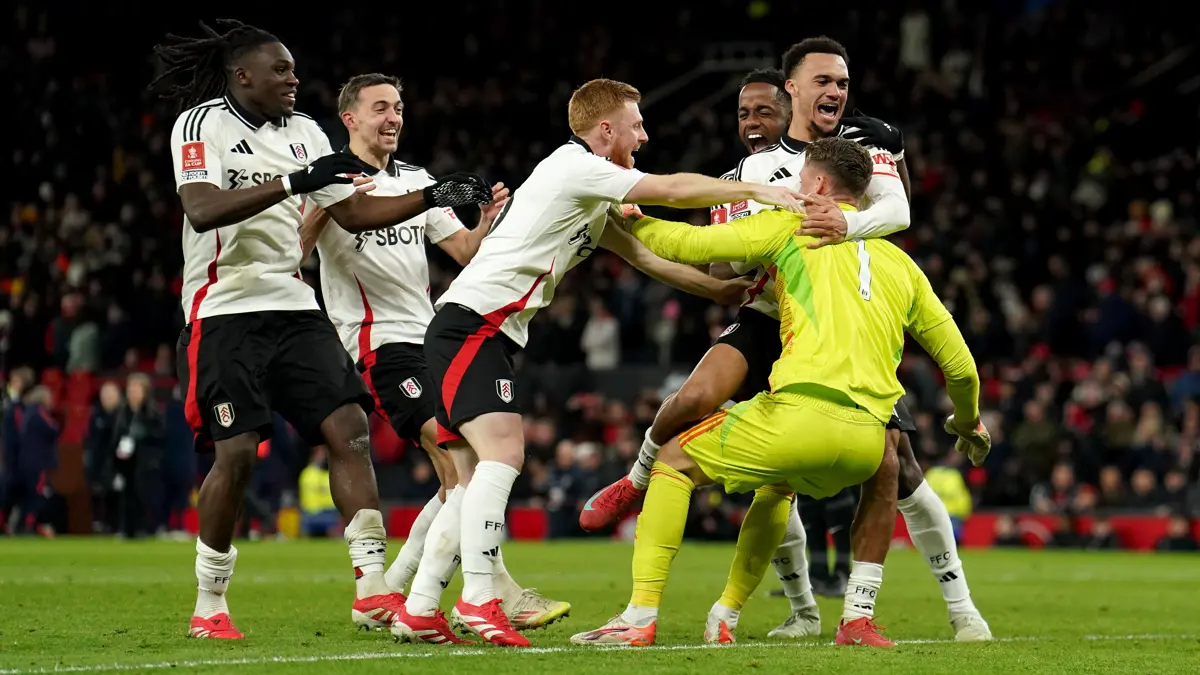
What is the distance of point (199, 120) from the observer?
7.27 m

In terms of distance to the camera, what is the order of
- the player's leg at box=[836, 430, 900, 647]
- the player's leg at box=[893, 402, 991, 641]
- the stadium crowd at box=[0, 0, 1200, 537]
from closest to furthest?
the player's leg at box=[836, 430, 900, 647] < the player's leg at box=[893, 402, 991, 641] < the stadium crowd at box=[0, 0, 1200, 537]

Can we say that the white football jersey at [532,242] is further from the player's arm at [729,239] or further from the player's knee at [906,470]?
the player's knee at [906,470]

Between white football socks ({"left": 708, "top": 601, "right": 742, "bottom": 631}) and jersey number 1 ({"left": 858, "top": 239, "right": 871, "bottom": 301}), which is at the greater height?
jersey number 1 ({"left": 858, "top": 239, "right": 871, "bottom": 301})

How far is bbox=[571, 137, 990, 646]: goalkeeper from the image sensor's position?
263 inches

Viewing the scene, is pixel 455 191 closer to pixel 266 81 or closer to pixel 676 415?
pixel 266 81

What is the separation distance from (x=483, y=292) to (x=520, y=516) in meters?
15.3

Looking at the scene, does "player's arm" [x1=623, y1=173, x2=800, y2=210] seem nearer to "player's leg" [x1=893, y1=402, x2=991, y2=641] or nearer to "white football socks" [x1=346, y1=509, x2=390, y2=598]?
"player's leg" [x1=893, y1=402, x2=991, y2=641]

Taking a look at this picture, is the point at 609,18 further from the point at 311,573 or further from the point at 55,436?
the point at 311,573

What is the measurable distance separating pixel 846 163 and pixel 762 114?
5.12ft

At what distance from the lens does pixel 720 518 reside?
818 inches

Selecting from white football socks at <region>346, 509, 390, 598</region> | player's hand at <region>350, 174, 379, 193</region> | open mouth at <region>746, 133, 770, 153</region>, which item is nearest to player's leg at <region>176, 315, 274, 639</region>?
white football socks at <region>346, 509, 390, 598</region>

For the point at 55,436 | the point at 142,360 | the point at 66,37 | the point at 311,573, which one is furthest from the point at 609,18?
the point at 311,573

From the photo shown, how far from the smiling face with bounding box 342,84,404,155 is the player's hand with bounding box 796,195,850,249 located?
2.63m

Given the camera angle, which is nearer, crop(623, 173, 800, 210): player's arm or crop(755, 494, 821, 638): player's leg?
crop(623, 173, 800, 210): player's arm
